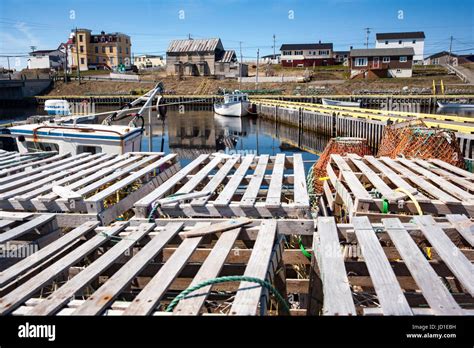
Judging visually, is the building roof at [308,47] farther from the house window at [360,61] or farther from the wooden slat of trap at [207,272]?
the wooden slat of trap at [207,272]

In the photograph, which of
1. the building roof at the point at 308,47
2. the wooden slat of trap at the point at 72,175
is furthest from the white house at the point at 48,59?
the wooden slat of trap at the point at 72,175

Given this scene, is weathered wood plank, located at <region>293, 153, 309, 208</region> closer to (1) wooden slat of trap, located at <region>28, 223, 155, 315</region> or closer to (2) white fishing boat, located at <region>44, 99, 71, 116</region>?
(1) wooden slat of trap, located at <region>28, 223, 155, 315</region>

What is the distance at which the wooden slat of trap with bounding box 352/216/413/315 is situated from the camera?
2408mm

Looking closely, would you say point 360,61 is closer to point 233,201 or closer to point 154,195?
point 233,201

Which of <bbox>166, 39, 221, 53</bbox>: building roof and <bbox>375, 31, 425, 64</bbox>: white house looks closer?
<bbox>166, 39, 221, 53</bbox>: building roof

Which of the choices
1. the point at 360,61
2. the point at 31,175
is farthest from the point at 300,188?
the point at 360,61

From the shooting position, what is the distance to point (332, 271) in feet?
9.45

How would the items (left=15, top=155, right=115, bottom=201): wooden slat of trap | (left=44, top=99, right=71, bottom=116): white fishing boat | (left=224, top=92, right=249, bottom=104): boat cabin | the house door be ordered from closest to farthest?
(left=15, top=155, right=115, bottom=201): wooden slat of trap → (left=44, top=99, right=71, bottom=116): white fishing boat → (left=224, top=92, right=249, bottom=104): boat cabin → the house door

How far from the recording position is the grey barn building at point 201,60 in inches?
3297

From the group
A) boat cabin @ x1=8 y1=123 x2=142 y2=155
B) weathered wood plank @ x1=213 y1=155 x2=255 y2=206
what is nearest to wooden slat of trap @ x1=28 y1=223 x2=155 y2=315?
weathered wood plank @ x1=213 y1=155 x2=255 y2=206

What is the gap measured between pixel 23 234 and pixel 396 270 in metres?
3.29
